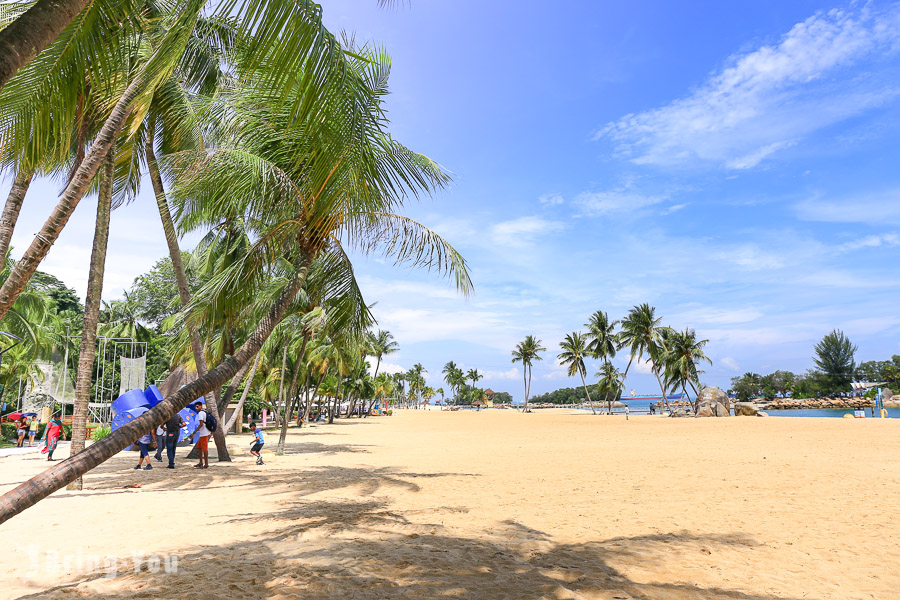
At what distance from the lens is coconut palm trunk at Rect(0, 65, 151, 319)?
3929 millimetres

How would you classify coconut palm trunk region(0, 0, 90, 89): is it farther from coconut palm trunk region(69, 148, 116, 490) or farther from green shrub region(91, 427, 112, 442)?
green shrub region(91, 427, 112, 442)

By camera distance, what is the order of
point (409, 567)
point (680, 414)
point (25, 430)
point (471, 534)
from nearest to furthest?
point (409, 567) < point (471, 534) < point (25, 430) < point (680, 414)

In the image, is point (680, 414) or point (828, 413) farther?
point (828, 413)

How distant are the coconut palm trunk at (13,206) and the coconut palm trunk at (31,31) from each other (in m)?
2.89

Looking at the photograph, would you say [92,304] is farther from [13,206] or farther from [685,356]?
[685,356]

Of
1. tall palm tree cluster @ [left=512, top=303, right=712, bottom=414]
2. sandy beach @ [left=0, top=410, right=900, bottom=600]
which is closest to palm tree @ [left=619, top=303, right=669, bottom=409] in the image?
tall palm tree cluster @ [left=512, top=303, right=712, bottom=414]

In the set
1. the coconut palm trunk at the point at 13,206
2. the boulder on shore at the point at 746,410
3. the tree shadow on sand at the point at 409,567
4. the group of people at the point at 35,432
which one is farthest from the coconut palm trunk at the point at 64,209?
the boulder on shore at the point at 746,410

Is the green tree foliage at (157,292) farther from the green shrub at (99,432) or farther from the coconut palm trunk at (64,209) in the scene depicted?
the coconut palm trunk at (64,209)

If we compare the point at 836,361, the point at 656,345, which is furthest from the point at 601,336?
the point at 836,361

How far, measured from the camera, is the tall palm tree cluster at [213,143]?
10.5 ft

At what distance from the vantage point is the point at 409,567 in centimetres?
498

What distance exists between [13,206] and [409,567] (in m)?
5.32

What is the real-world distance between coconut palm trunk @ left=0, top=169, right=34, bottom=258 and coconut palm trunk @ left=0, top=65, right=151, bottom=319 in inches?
40.3

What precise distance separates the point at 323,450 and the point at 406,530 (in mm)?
11862
